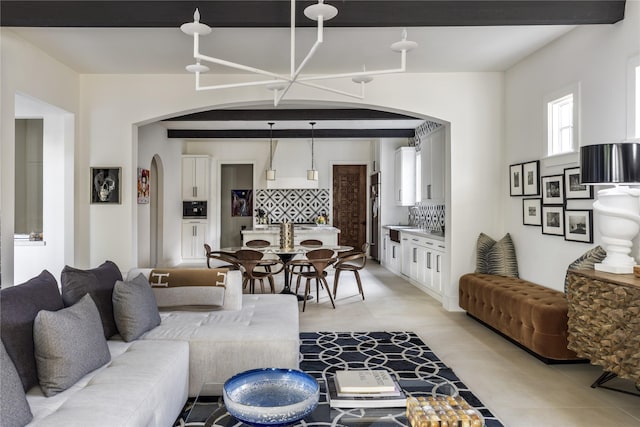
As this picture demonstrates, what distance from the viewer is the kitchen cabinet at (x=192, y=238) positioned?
9859 millimetres

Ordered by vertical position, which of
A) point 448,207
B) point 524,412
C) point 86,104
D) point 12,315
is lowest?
point 524,412

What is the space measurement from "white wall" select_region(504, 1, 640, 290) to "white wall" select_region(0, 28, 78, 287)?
5027mm

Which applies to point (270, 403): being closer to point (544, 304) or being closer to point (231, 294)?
point (231, 294)

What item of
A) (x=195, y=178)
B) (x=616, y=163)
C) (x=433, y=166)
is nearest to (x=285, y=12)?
(x=616, y=163)

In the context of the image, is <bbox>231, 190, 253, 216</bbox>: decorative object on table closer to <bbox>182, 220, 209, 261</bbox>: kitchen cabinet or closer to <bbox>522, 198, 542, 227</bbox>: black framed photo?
<bbox>182, 220, 209, 261</bbox>: kitchen cabinet

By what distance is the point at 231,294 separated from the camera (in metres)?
3.53

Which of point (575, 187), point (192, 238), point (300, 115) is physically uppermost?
point (300, 115)

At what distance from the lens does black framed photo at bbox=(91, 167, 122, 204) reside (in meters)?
5.09

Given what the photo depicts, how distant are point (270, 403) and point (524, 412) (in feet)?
5.70

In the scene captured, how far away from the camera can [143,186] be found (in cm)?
710

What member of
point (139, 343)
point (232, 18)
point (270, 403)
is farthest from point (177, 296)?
point (232, 18)

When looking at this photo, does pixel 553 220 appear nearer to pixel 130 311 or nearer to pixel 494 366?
pixel 494 366

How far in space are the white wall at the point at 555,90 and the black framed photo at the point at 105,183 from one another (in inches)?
182

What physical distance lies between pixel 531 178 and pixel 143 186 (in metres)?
5.75
